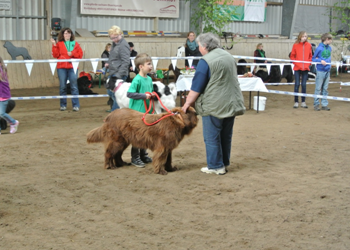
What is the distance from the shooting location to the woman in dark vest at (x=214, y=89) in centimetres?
541

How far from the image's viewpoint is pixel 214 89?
545cm

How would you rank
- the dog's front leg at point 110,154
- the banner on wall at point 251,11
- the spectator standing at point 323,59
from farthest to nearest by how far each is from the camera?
the banner on wall at point 251,11 → the spectator standing at point 323,59 → the dog's front leg at point 110,154

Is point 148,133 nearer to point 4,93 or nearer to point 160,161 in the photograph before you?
point 160,161

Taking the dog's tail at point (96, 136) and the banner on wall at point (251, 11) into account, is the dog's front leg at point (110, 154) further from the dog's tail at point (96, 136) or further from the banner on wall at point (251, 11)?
the banner on wall at point (251, 11)

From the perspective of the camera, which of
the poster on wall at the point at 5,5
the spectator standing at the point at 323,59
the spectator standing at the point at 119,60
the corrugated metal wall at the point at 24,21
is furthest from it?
the corrugated metal wall at the point at 24,21

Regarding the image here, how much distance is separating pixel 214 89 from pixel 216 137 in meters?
0.64

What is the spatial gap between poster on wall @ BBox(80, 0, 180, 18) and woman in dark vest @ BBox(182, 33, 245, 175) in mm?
12702

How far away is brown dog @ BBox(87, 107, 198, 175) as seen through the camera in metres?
5.56

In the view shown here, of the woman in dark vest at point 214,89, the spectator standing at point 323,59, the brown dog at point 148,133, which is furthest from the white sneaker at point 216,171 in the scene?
the spectator standing at point 323,59

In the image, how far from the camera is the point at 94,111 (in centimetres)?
1092

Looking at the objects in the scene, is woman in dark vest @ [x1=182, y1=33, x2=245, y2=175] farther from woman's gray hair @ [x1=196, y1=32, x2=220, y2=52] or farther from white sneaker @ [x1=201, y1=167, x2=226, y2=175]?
white sneaker @ [x1=201, y1=167, x2=226, y2=175]

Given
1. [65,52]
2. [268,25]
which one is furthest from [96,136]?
[268,25]

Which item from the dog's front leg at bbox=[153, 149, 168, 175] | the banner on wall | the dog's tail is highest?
the banner on wall

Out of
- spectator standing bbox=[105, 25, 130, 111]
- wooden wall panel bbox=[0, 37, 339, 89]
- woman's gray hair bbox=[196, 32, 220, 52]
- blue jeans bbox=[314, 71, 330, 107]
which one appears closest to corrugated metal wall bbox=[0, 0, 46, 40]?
wooden wall panel bbox=[0, 37, 339, 89]
